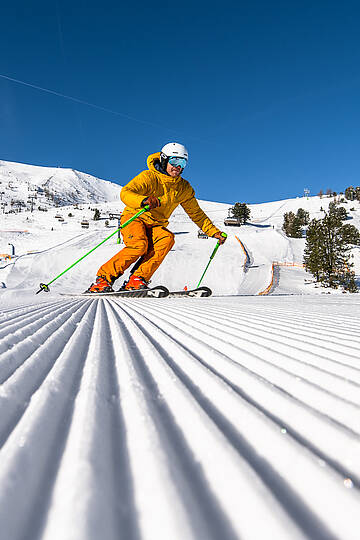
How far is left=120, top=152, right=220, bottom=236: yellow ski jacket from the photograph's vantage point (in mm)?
5277

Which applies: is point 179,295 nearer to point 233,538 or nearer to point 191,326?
point 191,326

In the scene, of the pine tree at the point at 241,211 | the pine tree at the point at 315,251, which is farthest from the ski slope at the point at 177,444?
the pine tree at the point at 241,211

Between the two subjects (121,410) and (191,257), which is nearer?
(121,410)

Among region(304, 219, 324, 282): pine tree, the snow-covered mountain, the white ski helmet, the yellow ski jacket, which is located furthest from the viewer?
the snow-covered mountain

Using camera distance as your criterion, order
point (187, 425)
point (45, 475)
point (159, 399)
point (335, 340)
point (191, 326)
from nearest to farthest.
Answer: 1. point (45, 475)
2. point (187, 425)
3. point (159, 399)
4. point (335, 340)
5. point (191, 326)

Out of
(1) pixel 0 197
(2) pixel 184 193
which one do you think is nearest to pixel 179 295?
(2) pixel 184 193

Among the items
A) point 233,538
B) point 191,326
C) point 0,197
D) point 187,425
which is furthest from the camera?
point 0,197

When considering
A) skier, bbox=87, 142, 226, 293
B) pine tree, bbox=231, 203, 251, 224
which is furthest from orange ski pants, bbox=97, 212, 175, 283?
pine tree, bbox=231, 203, 251, 224

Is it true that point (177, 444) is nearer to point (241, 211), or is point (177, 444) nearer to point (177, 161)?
point (177, 161)

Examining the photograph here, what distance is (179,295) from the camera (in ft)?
20.6

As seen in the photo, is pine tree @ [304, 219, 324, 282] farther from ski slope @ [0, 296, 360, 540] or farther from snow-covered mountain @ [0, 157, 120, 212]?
snow-covered mountain @ [0, 157, 120, 212]

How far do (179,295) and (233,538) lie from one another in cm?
581

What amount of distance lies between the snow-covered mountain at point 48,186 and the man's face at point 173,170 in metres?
96.2

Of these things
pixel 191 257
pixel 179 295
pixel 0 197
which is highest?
pixel 0 197
